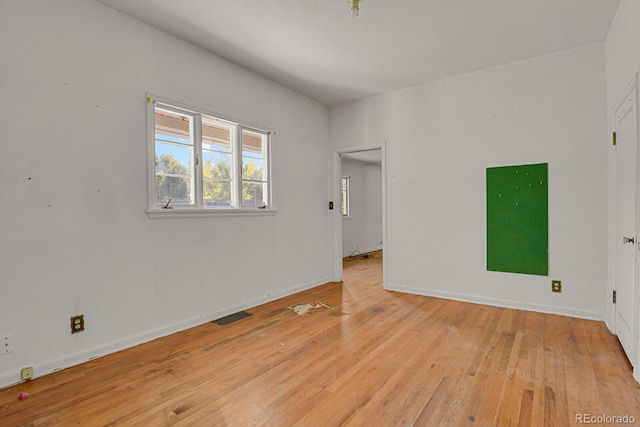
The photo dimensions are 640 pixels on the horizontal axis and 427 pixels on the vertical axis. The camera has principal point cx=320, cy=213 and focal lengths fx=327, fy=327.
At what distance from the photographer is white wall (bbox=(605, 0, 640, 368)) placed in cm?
225

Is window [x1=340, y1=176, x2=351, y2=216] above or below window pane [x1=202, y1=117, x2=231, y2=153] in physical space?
below

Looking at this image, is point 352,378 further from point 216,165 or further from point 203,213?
point 216,165

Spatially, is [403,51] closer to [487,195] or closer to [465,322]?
[487,195]

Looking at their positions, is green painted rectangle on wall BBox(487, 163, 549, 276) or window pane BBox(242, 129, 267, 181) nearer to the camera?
green painted rectangle on wall BBox(487, 163, 549, 276)

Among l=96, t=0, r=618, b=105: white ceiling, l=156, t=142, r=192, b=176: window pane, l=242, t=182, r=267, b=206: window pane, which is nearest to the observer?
l=96, t=0, r=618, b=105: white ceiling

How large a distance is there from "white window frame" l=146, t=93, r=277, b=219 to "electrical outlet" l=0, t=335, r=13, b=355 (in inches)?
47.9

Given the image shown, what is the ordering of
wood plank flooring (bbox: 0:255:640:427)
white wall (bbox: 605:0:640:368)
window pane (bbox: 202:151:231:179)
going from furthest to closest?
window pane (bbox: 202:151:231:179) < white wall (bbox: 605:0:640:368) < wood plank flooring (bbox: 0:255:640:427)

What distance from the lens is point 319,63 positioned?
366 centimetres

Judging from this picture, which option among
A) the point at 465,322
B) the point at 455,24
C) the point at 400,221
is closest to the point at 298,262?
the point at 400,221

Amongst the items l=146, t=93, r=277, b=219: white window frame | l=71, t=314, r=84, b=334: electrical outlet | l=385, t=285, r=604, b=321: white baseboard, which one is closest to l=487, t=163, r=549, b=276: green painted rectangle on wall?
l=385, t=285, r=604, b=321: white baseboard

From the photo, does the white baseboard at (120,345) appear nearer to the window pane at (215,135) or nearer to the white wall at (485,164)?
the window pane at (215,135)

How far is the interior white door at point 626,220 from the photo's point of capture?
229 centimetres

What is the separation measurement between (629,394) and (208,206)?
3547 millimetres

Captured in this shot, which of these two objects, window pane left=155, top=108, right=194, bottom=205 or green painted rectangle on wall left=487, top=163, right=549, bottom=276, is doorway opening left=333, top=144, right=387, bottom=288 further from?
window pane left=155, top=108, right=194, bottom=205
